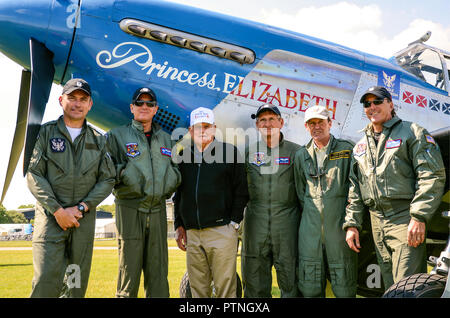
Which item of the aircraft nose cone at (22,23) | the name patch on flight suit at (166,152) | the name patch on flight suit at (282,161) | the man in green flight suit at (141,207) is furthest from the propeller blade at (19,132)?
the name patch on flight suit at (282,161)

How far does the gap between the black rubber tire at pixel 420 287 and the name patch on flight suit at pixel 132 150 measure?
2.21m

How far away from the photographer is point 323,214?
3.12m

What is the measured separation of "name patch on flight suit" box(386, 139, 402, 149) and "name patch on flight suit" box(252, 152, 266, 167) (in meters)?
1.09

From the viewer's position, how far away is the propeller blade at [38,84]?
3.11 meters

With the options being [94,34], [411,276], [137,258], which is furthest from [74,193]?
[411,276]

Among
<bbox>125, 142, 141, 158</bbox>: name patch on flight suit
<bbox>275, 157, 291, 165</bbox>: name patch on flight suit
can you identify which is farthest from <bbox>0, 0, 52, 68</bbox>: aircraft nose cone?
<bbox>275, 157, 291, 165</bbox>: name patch on flight suit

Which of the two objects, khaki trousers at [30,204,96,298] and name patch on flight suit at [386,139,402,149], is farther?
name patch on flight suit at [386,139,402,149]

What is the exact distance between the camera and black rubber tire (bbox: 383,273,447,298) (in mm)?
2359

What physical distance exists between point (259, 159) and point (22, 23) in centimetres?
272

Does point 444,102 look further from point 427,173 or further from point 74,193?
point 74,193

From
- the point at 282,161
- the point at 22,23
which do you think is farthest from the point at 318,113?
the point at 22,23

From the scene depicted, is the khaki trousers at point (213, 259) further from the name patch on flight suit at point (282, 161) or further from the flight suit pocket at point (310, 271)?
the name patch on flight suit at point (282, 161)

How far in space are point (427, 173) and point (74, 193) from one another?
265cm

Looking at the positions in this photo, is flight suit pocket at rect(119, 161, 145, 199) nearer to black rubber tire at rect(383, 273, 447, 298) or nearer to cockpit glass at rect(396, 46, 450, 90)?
black rubber tire at rect(383, 273, 447, 298)
